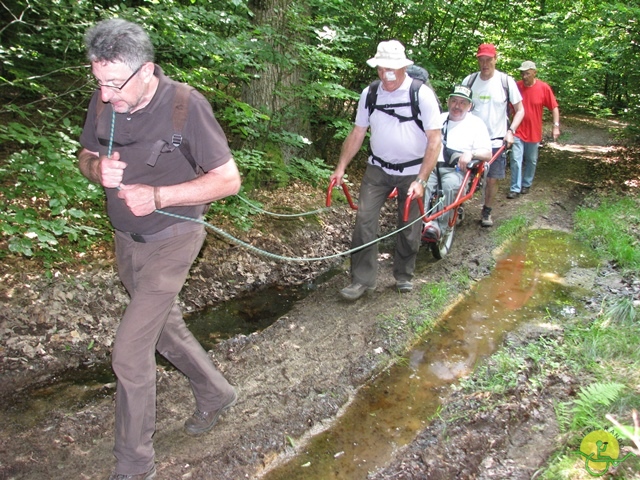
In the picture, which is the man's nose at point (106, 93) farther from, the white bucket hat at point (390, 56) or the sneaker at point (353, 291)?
the sneaker at point (353, 291)

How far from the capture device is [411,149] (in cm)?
523

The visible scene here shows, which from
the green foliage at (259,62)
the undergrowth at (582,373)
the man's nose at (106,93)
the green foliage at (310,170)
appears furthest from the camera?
the green foliage at (310,170)

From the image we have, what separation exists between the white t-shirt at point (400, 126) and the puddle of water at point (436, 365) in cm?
167

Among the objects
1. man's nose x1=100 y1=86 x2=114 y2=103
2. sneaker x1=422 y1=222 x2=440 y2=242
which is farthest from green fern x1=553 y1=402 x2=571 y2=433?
man's nose x1=100 y1=86 x2=114 y2=103

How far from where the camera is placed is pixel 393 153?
5.29 m

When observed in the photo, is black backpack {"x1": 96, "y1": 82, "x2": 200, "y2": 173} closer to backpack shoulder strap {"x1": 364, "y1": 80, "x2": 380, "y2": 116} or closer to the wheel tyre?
backpack shoulder strap {"x1": 364, "y1": 80, "x2": 380, "y2": 116}

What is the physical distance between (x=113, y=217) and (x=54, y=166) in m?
1.35

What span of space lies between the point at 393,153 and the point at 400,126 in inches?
11.2

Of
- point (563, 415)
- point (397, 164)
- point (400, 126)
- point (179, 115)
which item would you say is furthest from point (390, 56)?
point (563, 415)

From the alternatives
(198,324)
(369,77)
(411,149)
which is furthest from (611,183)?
(198,324)

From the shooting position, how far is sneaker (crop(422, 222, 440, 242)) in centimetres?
629

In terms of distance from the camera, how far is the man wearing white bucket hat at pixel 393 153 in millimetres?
4926

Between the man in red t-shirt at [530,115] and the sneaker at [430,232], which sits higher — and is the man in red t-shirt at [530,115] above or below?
above

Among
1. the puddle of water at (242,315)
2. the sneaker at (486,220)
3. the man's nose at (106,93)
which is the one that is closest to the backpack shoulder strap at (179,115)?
the man's nose at (106,93)
